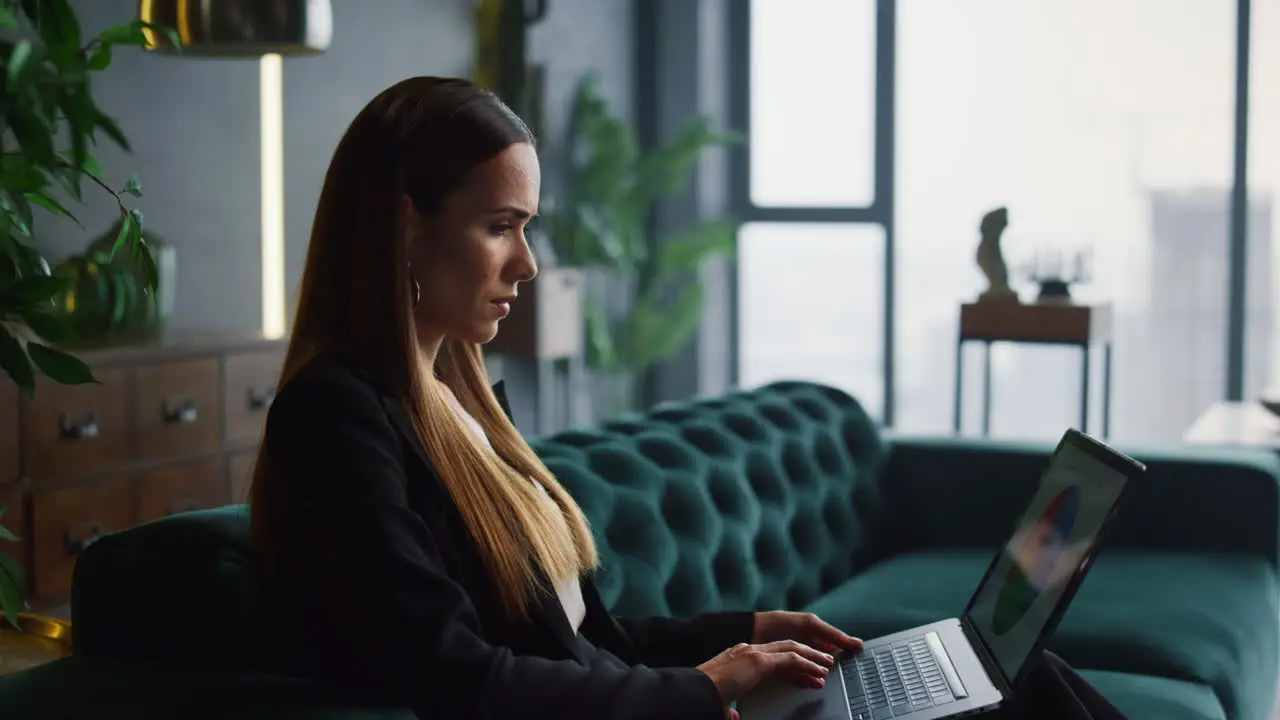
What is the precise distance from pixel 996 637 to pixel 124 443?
7.79 ft

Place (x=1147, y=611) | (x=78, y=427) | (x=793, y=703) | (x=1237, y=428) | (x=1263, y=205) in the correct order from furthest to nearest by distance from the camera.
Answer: (x=1263, y=205) < (x=1237, y=428) < (x=78, y=427) < (x=1147, y=611) < (x=793, y=703)

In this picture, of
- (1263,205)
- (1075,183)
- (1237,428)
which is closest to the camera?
(1237,428)

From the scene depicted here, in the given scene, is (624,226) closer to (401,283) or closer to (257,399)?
(257,399)

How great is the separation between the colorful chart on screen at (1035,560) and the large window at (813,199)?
464cm

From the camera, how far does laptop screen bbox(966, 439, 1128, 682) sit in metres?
1.41

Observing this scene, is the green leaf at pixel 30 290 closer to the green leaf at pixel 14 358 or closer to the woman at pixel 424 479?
the green leaf at pixel 14 358

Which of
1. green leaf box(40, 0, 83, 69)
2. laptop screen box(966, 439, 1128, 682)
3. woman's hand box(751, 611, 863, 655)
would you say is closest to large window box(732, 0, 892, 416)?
laptop screen box(966, 439, 1128, 682)

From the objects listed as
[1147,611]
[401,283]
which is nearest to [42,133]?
[401,283]

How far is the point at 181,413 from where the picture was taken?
3463 millimetres

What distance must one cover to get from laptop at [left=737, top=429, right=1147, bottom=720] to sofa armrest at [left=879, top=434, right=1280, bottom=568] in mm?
1347

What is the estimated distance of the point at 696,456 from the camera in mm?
2471

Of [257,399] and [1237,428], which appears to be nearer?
[257,399]

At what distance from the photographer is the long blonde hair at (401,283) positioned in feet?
4.37

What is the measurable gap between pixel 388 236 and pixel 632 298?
4915mm
